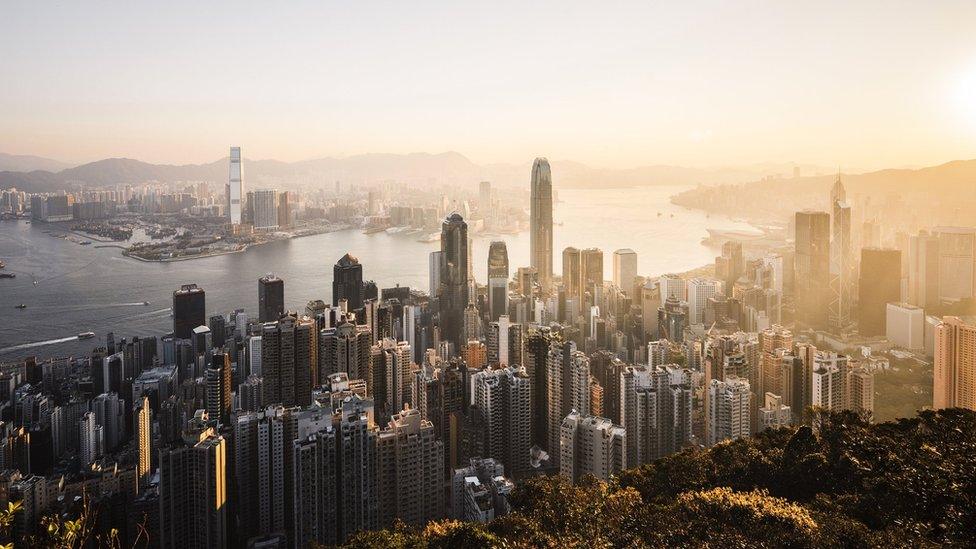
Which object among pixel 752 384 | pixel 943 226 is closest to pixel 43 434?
pixel 752 384

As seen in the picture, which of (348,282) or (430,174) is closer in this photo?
(348,282)

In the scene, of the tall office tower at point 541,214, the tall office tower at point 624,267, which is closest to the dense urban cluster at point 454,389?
the tall office tower at point 624,267

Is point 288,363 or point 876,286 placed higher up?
point 876,286

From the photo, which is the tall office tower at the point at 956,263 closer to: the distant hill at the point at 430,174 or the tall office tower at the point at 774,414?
the distant hill at the point at 430,174

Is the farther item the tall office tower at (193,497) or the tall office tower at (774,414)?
the tall office tower at (774,414)

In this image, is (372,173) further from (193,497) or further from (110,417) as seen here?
(193,497)

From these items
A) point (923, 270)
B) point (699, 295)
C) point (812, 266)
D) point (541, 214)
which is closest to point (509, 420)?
point (699, 295)

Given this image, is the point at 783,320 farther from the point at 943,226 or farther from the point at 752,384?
the point at 752,384
